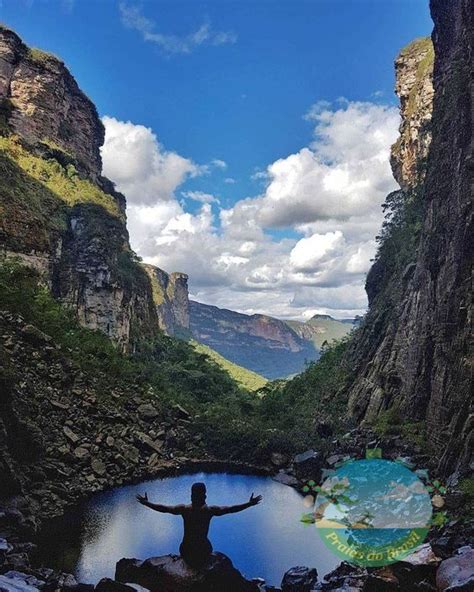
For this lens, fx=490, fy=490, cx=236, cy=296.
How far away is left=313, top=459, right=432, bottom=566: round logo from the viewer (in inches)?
546

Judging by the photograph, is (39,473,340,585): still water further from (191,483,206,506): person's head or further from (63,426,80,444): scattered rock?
(191,483,206,506): person's head

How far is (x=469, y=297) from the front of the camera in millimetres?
20031

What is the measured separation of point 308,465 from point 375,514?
12057mm

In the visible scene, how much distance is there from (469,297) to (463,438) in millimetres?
5826

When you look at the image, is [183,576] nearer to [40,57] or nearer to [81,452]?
[81,452]

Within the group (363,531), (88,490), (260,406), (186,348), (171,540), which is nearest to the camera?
(363,531)

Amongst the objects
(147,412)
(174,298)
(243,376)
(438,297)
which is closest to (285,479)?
(147,412)

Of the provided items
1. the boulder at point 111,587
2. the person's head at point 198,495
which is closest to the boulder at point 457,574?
the person's head at point 198,495

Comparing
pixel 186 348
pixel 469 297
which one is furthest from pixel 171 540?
pixel 186 348

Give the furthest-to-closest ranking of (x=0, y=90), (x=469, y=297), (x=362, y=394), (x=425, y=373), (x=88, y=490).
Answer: (x=0, y=90) → (x=362, y=394) → (x=425, y=373) → (x=88, y=490) → (x=469, y=297)

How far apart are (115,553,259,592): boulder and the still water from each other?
8.75 feet

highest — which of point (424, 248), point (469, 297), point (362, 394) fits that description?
point (424, 248)

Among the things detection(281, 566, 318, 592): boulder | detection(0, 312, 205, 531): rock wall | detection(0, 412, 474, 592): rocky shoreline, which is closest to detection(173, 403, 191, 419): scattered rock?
detection(0, 312, 205, 531): rock wall

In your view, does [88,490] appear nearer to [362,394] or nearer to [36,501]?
[36,501]
